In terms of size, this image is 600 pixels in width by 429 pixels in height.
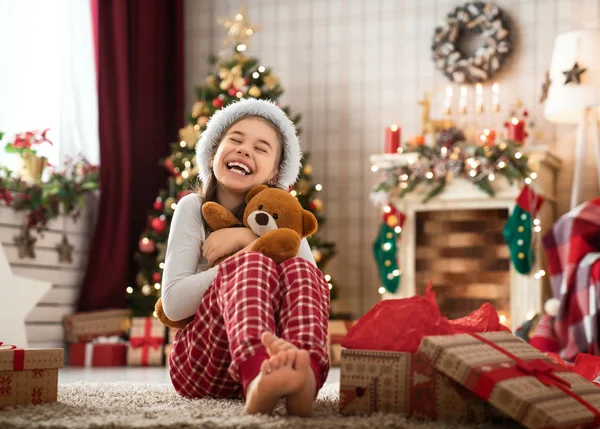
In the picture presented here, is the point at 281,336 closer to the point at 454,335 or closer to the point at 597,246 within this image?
the point at 454,335

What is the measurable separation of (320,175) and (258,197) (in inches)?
127

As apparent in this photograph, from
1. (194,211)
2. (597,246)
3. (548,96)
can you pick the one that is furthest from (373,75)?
(194,211)

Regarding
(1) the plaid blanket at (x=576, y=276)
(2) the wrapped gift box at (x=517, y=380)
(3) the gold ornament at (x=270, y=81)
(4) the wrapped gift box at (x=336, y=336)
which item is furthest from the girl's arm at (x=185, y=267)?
(3) the gold ornament at (x=270, y=81)

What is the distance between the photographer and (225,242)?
1.92 m

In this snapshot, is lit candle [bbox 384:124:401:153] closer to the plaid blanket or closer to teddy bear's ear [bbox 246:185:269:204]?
the plaid blanket

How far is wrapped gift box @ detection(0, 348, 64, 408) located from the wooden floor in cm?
112

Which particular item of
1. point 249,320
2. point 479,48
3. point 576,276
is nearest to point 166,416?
point 249,320

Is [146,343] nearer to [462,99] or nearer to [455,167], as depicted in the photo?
[455,167]

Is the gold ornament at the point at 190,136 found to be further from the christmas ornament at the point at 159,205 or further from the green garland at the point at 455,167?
the green garland at the point at 455,167

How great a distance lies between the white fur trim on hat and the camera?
215 centimetres

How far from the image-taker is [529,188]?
427cm

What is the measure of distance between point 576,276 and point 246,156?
2111 mm

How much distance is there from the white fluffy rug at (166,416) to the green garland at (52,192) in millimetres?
2211

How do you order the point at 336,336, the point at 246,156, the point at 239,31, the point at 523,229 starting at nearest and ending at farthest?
the point at 246,156 → the point at 523,229 → the point at 336,336 → the point at 239,31
